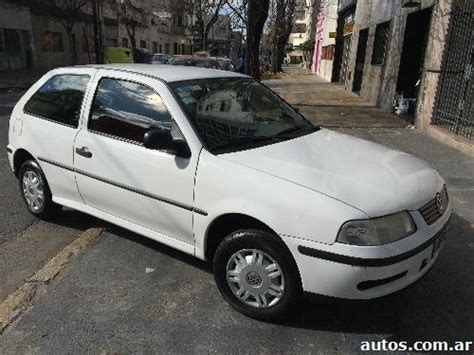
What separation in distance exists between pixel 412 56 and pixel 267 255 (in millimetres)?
11763

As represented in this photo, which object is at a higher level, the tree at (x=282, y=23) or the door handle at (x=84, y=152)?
the tree at (x=282, y=23)

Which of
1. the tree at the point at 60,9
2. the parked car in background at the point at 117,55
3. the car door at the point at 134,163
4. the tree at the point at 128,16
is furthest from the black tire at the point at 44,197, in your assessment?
the tree at the point at 128,16

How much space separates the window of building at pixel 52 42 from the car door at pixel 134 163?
108 ft

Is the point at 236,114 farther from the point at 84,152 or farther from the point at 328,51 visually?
the point at 328,51

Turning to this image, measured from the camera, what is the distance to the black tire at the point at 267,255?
285cm

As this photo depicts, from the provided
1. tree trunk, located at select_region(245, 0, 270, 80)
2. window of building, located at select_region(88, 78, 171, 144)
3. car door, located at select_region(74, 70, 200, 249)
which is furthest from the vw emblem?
tree trunk, located at select_region(245, 0, 270, 80)

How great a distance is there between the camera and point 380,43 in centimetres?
1571

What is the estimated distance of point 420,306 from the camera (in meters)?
3.32

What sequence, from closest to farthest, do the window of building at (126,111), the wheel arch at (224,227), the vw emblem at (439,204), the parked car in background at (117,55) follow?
the wheel arch at (224,227), the vw emblem at (439,204), the window of building at (126,111), the parked car in background at (117,55)

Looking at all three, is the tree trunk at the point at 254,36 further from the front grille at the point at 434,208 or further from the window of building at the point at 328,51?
the window of building at the point at 328,51

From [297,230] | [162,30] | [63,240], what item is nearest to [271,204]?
[297,230]

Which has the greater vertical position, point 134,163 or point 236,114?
point 236,114

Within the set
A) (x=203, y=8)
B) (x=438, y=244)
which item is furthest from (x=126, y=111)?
(x=203, y=8)

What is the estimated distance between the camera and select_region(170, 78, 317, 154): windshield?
11.1 feet
